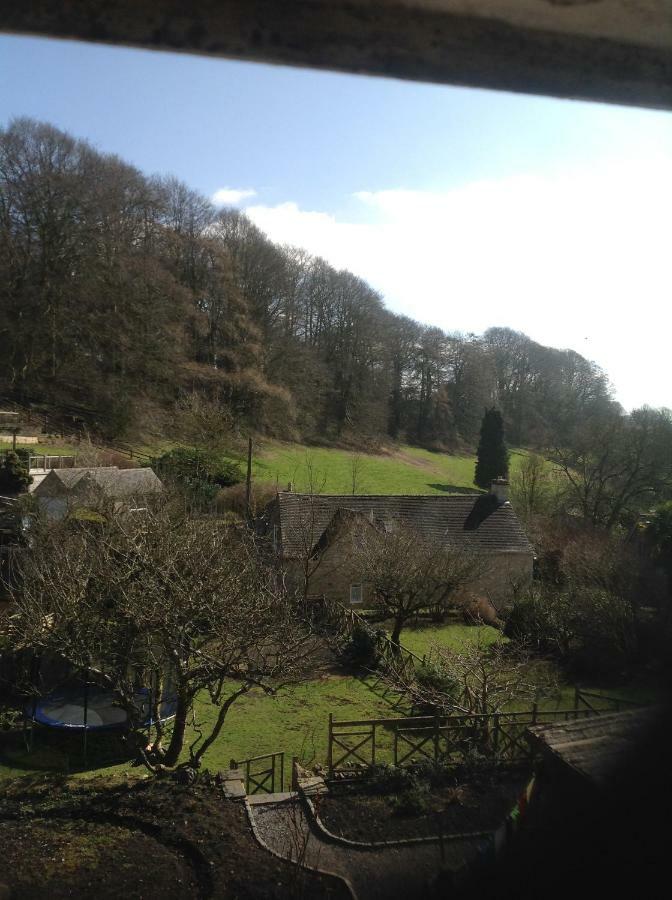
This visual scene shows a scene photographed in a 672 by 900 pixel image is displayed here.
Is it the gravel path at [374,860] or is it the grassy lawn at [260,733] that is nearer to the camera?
the gravel path at [374,860]

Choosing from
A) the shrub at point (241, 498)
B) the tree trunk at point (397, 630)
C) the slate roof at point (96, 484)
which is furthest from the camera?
the shrub at point (241, 498)

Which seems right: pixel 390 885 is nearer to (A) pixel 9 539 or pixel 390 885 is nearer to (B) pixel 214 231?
(A) pixel 9 539

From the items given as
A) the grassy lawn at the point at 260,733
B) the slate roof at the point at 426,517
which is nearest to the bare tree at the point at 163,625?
the grassy lawn at the point at 260,733

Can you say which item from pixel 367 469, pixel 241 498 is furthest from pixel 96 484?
pixel 367 469

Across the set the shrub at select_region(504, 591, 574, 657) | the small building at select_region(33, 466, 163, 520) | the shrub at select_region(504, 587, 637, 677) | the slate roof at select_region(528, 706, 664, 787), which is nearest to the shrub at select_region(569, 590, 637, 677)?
the shrub at select_region(504, 587, 637, 677)

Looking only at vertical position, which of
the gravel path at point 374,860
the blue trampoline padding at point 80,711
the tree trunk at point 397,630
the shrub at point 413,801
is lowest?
the blue trampoline padding at point 80,711

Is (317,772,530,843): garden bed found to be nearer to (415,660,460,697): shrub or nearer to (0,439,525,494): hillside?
(415,660,460,697): shrub

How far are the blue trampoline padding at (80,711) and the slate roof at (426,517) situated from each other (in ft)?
24.8

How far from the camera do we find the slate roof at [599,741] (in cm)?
243

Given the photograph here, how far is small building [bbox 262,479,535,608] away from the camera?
18078 millimetres

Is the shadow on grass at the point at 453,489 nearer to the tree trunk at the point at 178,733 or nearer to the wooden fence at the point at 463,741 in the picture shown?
the wooden fence at the point at 463,741

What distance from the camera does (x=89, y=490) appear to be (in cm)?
1639

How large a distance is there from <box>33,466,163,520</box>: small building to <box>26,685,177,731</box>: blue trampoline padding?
181 inches

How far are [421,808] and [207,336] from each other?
91.3 ft
